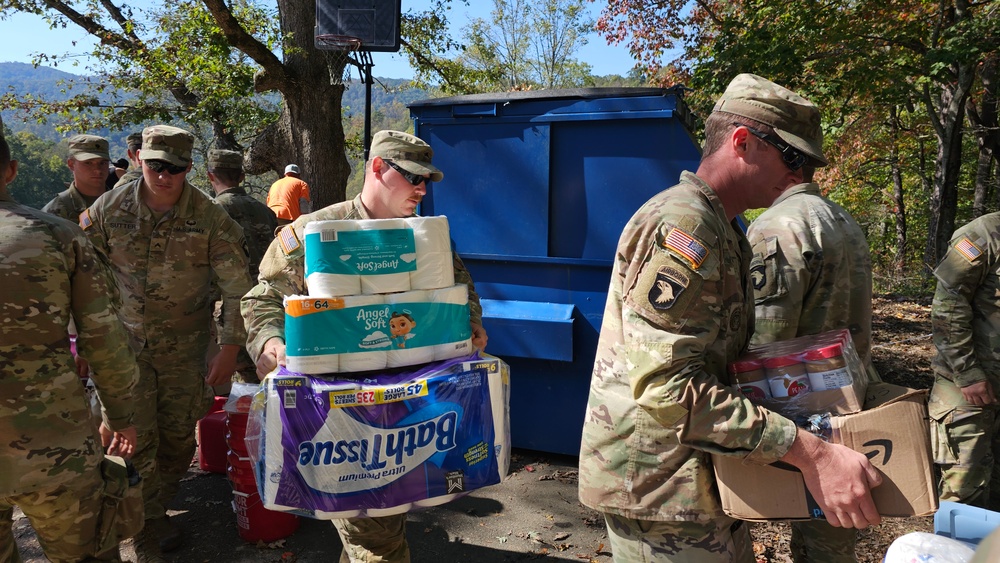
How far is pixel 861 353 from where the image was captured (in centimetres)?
238

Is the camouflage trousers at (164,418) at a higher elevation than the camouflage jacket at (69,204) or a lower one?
lower

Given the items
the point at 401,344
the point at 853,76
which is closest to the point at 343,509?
the point at 401,344

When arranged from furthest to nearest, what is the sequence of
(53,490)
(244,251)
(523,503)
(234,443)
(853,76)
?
→ (853,76), (523,503), (244,251), (234,443), (53,490)

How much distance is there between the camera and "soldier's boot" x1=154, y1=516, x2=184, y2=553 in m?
3.30

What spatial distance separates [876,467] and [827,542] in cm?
108

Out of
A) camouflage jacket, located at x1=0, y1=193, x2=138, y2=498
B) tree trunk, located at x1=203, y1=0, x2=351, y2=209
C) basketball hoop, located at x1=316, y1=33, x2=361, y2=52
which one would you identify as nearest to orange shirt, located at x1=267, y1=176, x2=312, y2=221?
basketball hoop, located at x1=316, y1=33, x2=361, y2=52

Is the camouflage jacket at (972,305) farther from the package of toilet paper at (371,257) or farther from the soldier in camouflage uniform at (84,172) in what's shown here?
the soldier in camouflage uniform at (84,172)

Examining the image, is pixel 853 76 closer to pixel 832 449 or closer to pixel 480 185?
pixel 480 185

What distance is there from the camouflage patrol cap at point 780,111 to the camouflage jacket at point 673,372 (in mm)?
217

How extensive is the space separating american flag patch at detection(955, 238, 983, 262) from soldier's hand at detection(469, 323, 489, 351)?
2.55 m

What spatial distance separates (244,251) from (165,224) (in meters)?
0.42

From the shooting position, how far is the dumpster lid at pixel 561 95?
3.72 m

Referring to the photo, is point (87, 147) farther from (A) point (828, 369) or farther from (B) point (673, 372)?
(A) point (828, 369)

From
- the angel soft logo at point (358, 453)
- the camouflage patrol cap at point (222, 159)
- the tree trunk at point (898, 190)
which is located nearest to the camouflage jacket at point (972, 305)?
the angel soft logo at point (358, 453)
